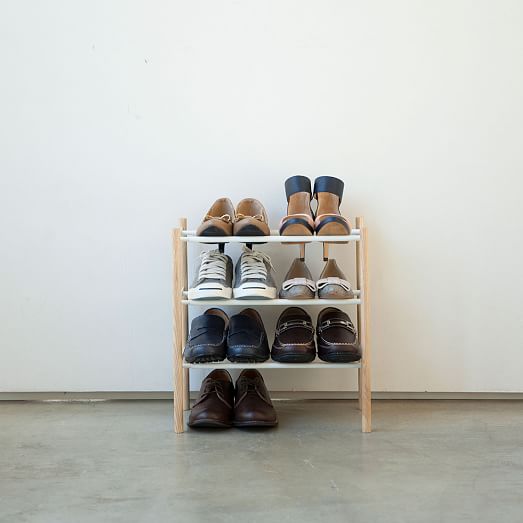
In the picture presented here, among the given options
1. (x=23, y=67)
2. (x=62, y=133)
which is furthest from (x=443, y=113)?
(x=23, y=67)

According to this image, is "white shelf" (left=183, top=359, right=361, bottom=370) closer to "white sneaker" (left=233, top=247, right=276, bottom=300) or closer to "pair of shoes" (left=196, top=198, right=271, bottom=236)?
"white sneaker" (left=233, top=247, right=276, bottom=300)

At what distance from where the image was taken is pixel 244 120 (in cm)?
241

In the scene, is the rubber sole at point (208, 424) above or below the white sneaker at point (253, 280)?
below

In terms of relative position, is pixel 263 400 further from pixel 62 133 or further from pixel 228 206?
pixel 62 133

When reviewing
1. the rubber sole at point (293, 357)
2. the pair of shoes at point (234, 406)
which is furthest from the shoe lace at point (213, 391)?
the rubber sole at point (293, 357)

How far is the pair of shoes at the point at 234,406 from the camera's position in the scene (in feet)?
6.57

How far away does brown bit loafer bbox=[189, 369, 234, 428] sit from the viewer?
6.57 feet

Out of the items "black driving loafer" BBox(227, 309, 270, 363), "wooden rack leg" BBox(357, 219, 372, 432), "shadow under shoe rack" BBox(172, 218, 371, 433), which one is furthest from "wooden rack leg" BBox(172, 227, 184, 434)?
"wooden rack leg" BBox(357, 219, 372, 432)

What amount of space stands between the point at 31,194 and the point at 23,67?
46 cm

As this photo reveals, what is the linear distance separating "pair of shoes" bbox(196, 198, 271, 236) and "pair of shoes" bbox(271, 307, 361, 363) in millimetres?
311

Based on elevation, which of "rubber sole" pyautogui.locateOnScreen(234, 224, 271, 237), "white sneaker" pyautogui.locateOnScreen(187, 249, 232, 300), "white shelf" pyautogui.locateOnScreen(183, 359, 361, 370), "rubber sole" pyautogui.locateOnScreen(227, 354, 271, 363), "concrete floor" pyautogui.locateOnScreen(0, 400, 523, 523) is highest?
"rubber sole" pyautogui.locateOnScreen(234, 224, 271, 237)

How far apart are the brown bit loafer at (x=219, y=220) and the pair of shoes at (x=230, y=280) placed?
0.39 ft

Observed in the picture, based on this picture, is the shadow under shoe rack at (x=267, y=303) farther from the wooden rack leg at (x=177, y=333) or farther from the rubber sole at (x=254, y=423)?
the rubber sole at (x=254, y=423)

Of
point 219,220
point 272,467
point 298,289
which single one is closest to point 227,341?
point 298,289
